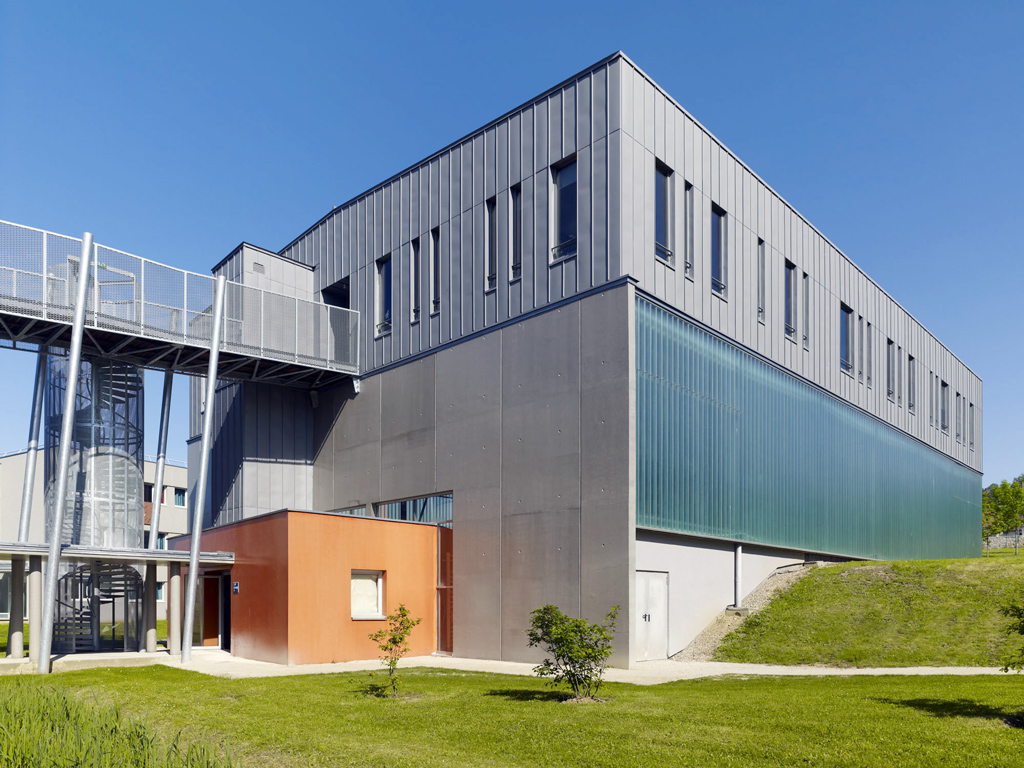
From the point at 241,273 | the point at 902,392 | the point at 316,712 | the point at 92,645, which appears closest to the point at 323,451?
the point at 241,273

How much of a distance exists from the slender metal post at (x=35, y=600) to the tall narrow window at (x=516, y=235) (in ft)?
44.8

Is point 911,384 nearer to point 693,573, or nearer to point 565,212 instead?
point 693,573

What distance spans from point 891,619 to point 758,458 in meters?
6.27

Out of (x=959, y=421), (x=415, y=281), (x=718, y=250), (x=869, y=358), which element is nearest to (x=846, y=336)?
(x=869, y=358)

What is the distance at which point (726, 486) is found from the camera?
2430 centimetres

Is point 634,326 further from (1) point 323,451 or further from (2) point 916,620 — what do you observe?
(1) point 323,451

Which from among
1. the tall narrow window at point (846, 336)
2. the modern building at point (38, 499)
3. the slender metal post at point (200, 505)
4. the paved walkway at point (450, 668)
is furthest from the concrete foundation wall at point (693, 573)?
the modern building at point (38, 499)

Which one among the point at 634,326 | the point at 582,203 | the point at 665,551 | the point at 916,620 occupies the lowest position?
the point at 916,620

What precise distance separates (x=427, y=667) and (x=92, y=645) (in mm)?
10686

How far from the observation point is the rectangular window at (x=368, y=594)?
75.6 ft

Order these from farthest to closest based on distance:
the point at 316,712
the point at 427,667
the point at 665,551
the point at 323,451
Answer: the point at 323,451 < the point at 665,551 < the point at 427,667 < the point at 316,712

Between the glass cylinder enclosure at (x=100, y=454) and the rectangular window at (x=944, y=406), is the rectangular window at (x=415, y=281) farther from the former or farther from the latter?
the rectangular window at (x=944, y=406)

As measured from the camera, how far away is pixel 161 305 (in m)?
24.6

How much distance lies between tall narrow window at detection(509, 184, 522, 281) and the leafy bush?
16126 mm
